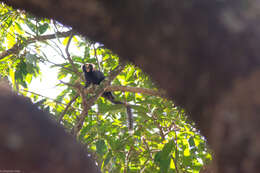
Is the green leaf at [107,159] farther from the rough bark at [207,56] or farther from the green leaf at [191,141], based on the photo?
the rough bark at [207,56]

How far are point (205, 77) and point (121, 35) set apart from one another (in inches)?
10.1

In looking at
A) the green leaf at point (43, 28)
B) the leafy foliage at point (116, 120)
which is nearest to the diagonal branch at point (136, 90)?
the leafy foliage at point (116, 120)

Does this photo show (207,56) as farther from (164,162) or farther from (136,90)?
(136,90)

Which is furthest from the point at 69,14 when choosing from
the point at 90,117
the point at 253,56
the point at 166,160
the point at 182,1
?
the point at 90,117

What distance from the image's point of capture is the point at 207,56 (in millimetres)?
681

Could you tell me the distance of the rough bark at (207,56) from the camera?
2.07ft

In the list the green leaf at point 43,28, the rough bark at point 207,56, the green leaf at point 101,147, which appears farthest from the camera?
the green leaf at point 43,28

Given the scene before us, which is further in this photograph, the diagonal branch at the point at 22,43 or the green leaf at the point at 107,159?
the diagonal branch at the point at 22,43

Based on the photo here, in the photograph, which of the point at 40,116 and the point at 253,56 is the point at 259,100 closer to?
the point at 253,56

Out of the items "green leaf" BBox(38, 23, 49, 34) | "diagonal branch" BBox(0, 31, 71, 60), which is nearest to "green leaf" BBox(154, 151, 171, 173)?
"diagonal branch" BBox(0, 31, 71, 60)

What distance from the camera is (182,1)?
721 mm

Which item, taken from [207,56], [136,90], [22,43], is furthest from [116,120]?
[207,56]

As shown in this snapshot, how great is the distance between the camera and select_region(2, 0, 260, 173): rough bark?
2.07ft

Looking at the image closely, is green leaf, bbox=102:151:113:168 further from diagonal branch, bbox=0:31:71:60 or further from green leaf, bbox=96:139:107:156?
diagonal branch, bbox=0:31:71:60
